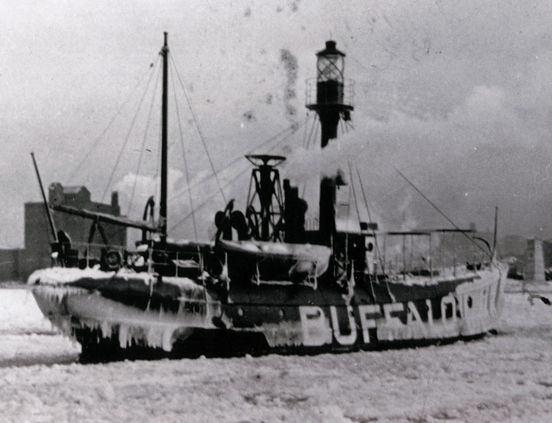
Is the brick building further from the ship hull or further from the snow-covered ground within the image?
the ship hull

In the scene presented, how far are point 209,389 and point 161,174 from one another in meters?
10.4

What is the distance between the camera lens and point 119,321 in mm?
18719

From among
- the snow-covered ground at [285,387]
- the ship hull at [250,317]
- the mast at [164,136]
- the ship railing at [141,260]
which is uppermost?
the mast at [164,136]

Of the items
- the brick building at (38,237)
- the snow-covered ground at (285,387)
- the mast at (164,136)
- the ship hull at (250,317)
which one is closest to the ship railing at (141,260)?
the ship hull at (250,317)

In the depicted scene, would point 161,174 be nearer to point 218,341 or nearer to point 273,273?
point 273,273

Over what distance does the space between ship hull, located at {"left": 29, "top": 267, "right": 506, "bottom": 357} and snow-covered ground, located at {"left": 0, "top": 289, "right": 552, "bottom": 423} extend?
0.59 meters

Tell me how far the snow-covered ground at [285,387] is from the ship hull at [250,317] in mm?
588

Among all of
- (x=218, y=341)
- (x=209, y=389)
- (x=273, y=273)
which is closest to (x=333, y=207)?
(x=273, y=273)

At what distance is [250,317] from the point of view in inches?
786

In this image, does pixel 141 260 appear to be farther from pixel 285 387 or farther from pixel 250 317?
pixel 285 387

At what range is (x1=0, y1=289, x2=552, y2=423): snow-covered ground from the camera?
1294cm

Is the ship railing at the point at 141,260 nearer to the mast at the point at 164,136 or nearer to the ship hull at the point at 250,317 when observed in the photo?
the ship hull at the point at 250,317

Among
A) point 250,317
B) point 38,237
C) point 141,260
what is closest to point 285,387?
point 250,317

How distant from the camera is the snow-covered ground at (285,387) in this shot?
42.4 ft
